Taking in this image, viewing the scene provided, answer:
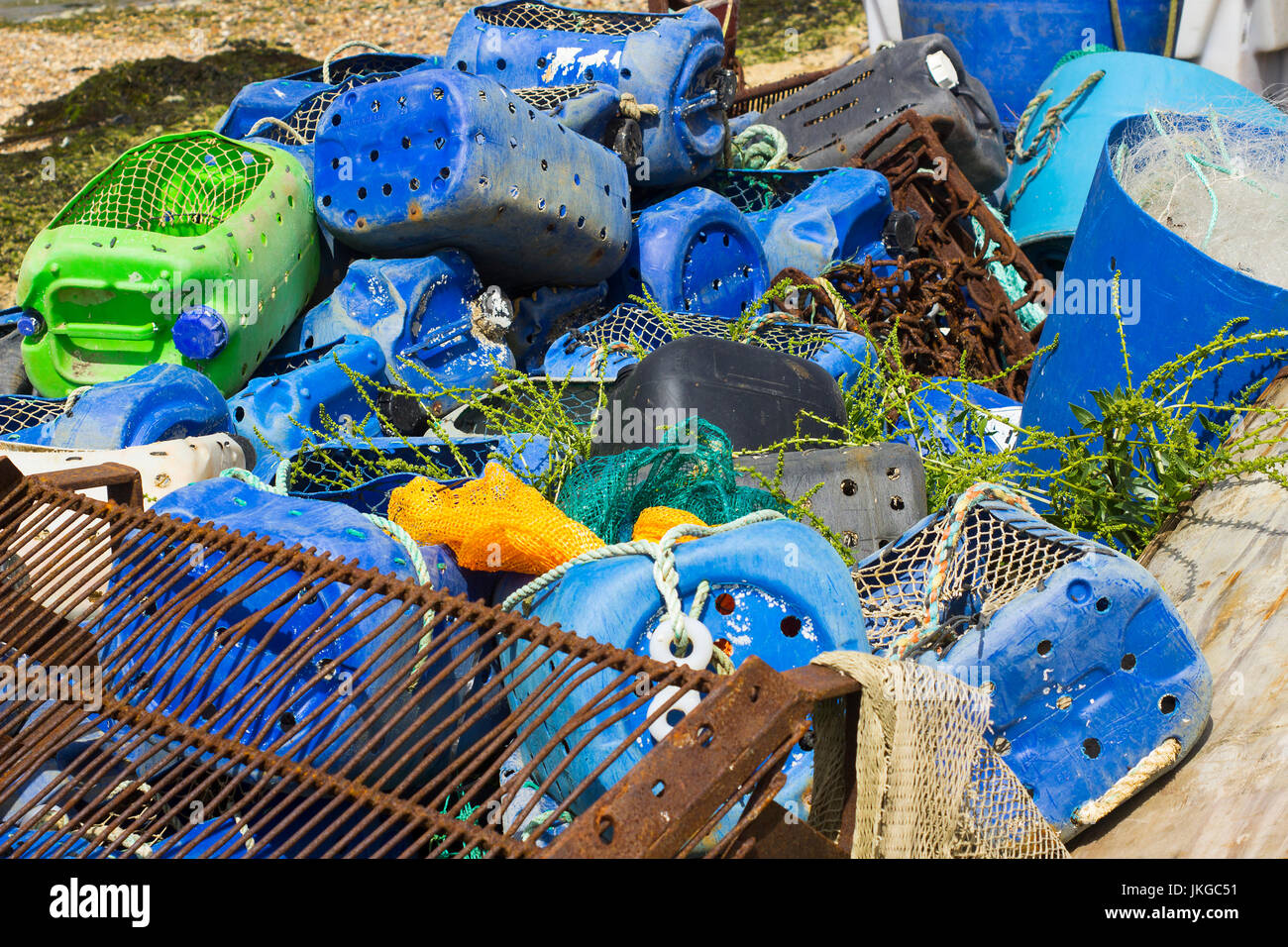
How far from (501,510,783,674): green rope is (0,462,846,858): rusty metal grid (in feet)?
0.43

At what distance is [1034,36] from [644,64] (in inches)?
141

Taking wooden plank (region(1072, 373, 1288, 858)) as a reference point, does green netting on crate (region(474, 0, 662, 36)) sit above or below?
above

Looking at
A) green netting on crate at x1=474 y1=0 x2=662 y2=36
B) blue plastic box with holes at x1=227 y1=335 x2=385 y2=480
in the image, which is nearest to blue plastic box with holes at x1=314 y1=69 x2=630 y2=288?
blue plastic box with holes at x1=227 y1=335 x2=385 y2=480

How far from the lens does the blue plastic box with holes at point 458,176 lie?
11.6 feet

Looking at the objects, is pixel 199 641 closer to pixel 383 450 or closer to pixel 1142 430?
pixel 383 450

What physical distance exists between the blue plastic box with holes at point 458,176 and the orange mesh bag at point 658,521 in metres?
1.73

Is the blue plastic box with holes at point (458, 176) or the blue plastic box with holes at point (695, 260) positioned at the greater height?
the blue plastic box with holes at point (458, 176)

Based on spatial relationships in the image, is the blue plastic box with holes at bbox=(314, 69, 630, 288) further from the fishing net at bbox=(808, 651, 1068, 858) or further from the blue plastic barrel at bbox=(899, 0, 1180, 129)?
the blue plastic barrel at bbox=(899, 0, 1180, 129)

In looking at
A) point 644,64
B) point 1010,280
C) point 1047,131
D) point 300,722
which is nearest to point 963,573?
point 300,722

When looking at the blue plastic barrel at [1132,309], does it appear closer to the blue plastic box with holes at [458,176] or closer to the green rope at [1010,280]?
the green rope at [1010,280]

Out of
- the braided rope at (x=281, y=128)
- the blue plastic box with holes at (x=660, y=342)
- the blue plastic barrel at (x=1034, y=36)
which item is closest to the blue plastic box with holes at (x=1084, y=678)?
the blue plastic box with holes at (x=660, y=342)

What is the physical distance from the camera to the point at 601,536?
238cm

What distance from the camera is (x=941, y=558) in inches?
86.0

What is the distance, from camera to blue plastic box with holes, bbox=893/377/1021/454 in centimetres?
304
